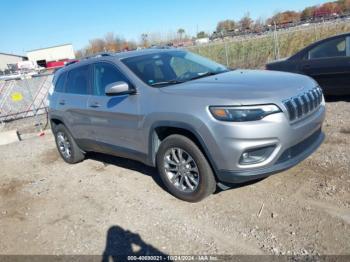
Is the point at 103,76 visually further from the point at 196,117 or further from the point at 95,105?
the point at 196,117

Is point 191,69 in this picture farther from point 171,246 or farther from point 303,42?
point 303,42

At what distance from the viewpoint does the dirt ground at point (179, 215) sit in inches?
129

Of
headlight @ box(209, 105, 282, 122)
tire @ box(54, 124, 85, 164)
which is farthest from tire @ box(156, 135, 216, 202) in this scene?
tire @ box(54, 124, 85, 164)

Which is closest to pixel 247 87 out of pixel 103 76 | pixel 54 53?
pixel 103 76

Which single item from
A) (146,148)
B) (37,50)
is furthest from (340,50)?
(37,50)

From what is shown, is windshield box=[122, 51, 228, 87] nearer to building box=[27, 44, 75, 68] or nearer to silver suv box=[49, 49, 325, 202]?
silver suv box=[49, 49, 325, 202]

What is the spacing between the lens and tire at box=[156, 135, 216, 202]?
12.3 feet

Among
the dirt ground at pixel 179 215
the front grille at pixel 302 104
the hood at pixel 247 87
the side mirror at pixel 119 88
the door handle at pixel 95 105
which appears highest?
the side mirror at pixel 119 88

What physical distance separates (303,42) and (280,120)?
1853cm

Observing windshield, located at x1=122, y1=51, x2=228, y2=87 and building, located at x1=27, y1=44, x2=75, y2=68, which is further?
building, located at x1=27, y1=44, x2=75, y2=68

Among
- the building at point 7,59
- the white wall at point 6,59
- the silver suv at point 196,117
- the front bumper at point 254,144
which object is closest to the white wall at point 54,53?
the building at point 7,59

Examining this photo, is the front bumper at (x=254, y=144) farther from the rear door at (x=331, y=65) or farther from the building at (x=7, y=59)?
the building at (x=7, y=59)

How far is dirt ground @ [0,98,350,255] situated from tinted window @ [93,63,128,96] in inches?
55.5

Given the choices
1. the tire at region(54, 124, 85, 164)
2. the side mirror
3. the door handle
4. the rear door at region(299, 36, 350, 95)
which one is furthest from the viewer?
the rear door at region(299, 36, 350, 95)
